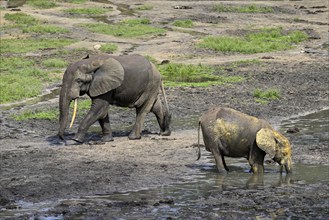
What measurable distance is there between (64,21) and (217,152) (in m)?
26.6

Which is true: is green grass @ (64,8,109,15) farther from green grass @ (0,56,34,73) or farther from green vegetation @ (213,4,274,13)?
green grass @ (0,56,34,73)

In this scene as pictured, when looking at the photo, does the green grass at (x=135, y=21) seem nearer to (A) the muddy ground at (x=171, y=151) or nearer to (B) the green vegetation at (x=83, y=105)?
(A) the muddy ground at (x=171, y=151)

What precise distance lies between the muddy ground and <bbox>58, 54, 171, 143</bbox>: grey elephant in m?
0.45

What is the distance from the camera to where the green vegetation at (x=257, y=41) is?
3177cm

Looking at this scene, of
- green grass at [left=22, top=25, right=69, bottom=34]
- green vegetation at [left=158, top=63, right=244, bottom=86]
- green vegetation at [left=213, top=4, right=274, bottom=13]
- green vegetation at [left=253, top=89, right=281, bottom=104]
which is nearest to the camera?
green vegetation at [left=253, top=89, right=281, bottom=104]

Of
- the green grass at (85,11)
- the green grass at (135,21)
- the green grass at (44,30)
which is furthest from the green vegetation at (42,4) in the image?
the green grass at (44,30)

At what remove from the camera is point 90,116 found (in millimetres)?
17391

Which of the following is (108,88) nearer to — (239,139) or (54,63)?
(239,139)

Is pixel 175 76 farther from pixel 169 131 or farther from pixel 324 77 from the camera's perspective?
pixel 169 131

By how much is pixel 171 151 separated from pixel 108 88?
6.34 feet

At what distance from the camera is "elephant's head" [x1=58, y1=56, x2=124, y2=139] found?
1706 centimetres

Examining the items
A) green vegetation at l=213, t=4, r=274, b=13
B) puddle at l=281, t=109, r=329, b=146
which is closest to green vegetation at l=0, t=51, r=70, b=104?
puddle at l=281, t=109, r=329, b=146

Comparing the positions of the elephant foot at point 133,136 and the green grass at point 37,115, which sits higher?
the elephant foot at point 133,136

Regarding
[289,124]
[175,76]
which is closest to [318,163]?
[289,124]
